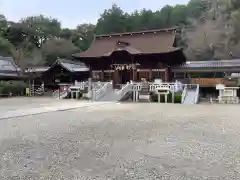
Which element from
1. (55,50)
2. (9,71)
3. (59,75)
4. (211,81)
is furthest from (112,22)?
(211,81)

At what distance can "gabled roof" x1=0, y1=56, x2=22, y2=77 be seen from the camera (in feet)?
103

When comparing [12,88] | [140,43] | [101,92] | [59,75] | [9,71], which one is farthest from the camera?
[9,71]

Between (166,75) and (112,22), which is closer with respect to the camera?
(166,75)

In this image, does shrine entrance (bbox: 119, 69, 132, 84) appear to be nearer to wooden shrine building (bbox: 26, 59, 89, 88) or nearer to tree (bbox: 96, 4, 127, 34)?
wooden shrine building (bbox: 26, 59, 89, 88)

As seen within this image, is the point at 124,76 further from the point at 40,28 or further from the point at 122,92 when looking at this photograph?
the point at 40,28

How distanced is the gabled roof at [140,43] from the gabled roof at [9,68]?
29.4 feet

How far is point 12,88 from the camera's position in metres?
27.8

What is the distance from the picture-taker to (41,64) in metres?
43.8

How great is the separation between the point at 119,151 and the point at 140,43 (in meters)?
23.7

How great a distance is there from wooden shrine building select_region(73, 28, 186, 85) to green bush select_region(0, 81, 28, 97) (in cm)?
661

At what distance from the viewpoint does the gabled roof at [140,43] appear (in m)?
26.3

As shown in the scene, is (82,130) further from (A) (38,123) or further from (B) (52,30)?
(B) (52,30)

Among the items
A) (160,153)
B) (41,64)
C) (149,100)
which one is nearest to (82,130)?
(160,153)

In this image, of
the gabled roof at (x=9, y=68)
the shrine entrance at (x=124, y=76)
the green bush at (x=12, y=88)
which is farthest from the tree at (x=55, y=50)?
the shrine entrance at (x=124, y=76)
